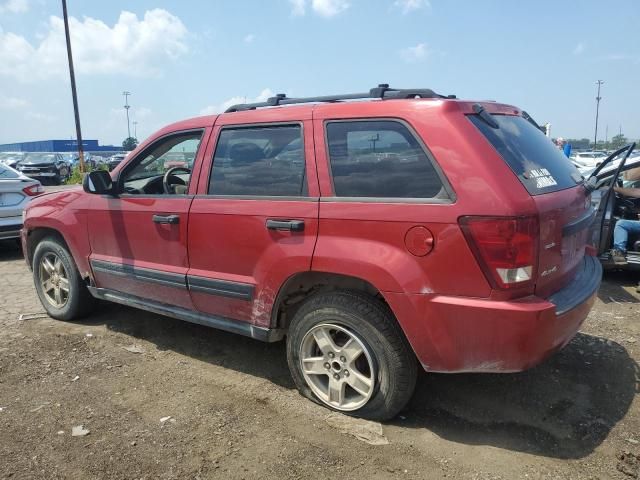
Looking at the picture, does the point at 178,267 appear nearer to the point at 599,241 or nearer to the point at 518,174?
the point at 518,174

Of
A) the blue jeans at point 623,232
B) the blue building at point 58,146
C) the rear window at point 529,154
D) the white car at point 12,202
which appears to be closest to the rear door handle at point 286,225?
the rear window at point 529,154

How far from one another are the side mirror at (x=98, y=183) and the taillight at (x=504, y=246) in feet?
9.42

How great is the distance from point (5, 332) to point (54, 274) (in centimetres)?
65

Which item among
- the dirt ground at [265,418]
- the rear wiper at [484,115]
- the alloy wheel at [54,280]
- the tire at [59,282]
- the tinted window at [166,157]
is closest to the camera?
the dirt ground at [265,418]

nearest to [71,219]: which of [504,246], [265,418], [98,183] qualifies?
[98,183]

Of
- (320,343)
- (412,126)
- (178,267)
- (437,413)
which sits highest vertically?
(412,126)

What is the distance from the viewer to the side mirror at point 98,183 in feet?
13.6

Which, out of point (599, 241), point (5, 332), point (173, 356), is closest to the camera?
point (173, 356)

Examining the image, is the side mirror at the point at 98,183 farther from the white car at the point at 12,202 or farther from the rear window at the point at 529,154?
the white car at the point at 12,202

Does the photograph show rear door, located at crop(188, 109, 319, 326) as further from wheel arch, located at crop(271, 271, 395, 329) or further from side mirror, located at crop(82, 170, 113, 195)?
side mirror, located at crop(82, 170, 113, 195)

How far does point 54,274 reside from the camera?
4996 millimetres

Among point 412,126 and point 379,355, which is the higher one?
point 412,126

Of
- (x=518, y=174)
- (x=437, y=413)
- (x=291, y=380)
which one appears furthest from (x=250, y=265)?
(x=518, y=174)

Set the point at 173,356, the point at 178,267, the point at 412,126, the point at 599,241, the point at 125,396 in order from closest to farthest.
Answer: the point at 412,126, the point at 125,396, the point at 178,267, the point at 173,356, the point at 599,241
